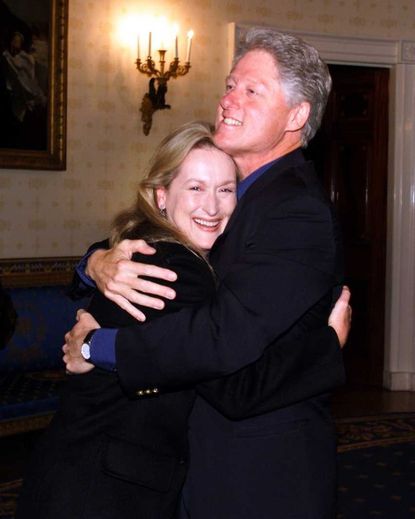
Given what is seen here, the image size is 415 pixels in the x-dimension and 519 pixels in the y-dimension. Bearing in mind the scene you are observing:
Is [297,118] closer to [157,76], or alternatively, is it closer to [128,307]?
[128,307]

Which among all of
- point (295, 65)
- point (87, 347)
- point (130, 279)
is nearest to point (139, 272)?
point (130, 279)

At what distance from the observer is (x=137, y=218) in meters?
2.19

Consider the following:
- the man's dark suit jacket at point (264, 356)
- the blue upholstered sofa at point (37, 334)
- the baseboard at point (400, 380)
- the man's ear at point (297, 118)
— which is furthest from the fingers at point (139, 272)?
the baseboard at point (400, 380)

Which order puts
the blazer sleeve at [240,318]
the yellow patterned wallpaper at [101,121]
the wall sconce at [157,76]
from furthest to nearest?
the wall sconce at [157,76] < the yellow patterned wallpaper at [101,121] < the blazer sleeve at [240,318]

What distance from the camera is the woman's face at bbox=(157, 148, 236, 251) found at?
2.20m

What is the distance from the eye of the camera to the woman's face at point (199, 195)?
2.20m

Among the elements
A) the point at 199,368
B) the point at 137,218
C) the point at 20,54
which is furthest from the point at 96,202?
the point at 199,368

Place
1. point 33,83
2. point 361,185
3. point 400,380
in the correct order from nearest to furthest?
1. point 33,83
2. point 400,380
3. point 361,185

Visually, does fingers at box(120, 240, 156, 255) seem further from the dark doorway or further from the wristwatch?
the dark doorway

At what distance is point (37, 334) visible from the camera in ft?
19.4

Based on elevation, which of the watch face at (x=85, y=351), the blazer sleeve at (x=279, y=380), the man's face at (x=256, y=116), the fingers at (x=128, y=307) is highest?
the man's face at (x=256, y=116)

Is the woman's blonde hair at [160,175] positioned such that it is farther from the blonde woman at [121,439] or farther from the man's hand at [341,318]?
the man's hand at [341,318]

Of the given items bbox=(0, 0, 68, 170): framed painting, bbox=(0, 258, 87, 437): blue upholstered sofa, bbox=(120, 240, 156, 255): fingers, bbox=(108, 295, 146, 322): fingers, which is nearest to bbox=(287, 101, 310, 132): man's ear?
bbox=(120, 240, 156, 255): fingers

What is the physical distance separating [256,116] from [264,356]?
2.03ft
